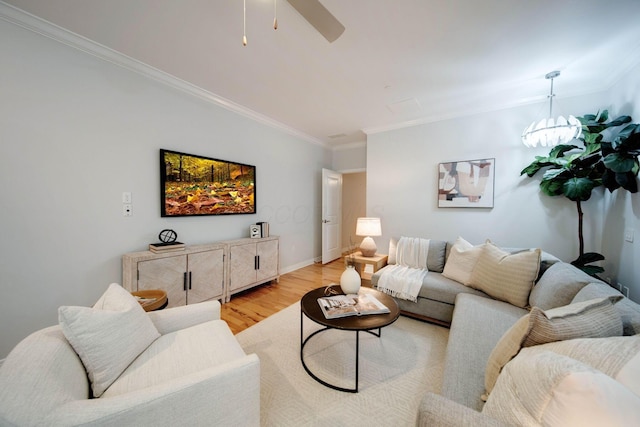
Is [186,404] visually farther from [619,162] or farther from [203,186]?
[619,162]

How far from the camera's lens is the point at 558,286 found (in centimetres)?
154

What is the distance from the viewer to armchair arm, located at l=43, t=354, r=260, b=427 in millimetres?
690

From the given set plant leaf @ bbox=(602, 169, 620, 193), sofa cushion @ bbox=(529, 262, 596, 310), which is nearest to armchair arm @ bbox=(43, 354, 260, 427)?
sofa cushion @ bbox=(529, 262, 596, 310)

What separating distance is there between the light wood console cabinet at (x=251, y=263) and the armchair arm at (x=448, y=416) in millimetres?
2623

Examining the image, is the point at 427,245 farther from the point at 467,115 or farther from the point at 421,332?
the point at 467,115

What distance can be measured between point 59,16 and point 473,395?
145 inches

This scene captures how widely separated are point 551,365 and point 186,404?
1256mm

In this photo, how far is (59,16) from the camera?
1.72 metres

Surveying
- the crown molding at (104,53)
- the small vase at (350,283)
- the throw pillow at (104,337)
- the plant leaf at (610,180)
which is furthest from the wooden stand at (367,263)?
the crown molding at (104,53)

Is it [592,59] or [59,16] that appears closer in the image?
[59,16]

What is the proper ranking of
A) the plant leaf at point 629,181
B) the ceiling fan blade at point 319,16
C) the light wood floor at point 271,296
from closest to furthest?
1. the ceiling fan blade at point 319,16
2. the plant leaf at point 629,181
3. the light wood floor at point 271,296

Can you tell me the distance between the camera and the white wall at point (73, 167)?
5.64ft

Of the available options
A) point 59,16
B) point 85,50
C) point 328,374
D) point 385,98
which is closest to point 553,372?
point 328,374

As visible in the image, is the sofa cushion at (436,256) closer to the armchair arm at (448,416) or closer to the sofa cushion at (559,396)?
the sofa cushion at (559,396)
